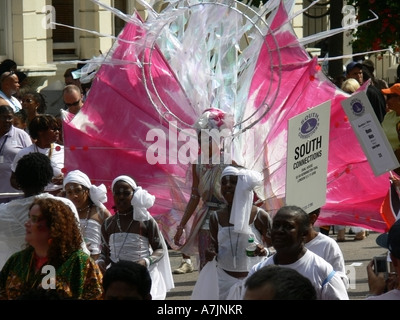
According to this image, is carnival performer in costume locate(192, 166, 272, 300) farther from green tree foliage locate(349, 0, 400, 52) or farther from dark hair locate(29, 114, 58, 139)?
green tree foliage locate(349, 0, 400, 52)

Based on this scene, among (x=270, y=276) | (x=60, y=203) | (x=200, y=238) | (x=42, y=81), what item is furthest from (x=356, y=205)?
(x=42, y=81)

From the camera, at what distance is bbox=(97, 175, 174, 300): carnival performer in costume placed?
9.03 m

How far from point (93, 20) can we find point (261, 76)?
12.2m

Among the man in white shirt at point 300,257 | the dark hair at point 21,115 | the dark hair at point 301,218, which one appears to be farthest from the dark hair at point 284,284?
the dark hair at point 21,115

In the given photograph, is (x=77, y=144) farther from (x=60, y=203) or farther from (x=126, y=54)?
(x=60, y=203)

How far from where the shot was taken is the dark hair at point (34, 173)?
8.26m

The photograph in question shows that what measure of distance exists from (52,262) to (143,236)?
247 centimetres

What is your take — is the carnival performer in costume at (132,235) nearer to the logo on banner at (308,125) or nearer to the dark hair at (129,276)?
the logo on banner at (308,125)

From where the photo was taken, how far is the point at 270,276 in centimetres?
516

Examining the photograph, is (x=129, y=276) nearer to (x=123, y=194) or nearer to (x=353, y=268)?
(x=123, y=194)

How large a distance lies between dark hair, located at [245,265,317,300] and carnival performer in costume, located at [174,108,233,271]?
4.46 meters

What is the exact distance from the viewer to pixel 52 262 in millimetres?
6625

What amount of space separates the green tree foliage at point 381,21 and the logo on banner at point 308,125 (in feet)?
30.8
